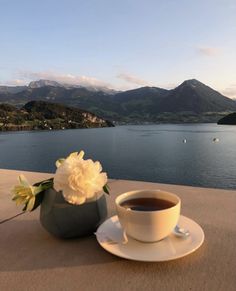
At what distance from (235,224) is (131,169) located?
3228cm

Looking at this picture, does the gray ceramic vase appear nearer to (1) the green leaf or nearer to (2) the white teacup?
(1) the green leaf

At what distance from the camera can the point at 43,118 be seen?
12194 centimetres

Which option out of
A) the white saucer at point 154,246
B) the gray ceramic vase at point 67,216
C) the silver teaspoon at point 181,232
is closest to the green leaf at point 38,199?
the gray ceramic vase at point 67,216

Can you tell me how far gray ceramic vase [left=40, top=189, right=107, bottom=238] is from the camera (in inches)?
43.4

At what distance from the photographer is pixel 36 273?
3.00ft

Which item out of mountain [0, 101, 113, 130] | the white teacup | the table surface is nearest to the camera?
the table surface

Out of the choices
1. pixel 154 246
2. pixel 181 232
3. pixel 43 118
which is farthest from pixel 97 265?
pixel 43 118

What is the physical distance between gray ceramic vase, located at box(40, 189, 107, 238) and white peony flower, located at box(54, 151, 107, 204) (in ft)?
0.19

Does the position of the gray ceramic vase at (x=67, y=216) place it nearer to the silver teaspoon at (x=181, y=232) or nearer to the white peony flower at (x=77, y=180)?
the white peony flower at (x=77, y=180)

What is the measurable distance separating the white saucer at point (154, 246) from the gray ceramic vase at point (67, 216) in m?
0.06

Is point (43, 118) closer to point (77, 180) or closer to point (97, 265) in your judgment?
point (77, 180)

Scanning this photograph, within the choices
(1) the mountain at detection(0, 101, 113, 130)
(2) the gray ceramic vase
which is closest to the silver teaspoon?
(2) the gray ceramic vase

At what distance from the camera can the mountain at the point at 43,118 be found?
114375 mm

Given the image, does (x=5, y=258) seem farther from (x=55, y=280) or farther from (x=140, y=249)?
(x=140, y=249)
